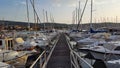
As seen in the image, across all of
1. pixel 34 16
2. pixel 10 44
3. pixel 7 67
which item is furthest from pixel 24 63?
pixel 34 16

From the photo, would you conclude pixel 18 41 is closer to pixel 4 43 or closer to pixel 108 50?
pixel 4 43

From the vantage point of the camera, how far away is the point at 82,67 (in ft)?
47.6

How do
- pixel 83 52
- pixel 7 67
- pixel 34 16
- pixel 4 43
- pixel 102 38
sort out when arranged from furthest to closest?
1. pixel 34 16
2. pixel 102 38
3. pixel 83 52
4. pixel 4 43
5. pixel 7 67

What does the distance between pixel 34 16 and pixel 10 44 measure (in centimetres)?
1565

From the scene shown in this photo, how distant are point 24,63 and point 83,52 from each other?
26.3ft

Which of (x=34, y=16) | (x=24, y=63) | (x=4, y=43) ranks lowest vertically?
(x=24, y=63)

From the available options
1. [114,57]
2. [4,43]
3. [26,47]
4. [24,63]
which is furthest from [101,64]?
[26,47]

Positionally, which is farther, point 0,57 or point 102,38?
point 102,38

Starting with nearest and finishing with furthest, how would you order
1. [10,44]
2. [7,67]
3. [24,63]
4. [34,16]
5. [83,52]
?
[7,67]
[24,63]
[10,44]
[83,52]
[34,16]

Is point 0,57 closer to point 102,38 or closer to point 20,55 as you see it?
point 20,55

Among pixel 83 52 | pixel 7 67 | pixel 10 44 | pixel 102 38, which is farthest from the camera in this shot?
pixel 102 38

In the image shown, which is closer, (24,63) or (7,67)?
(7,67)

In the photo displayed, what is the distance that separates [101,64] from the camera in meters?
14.1

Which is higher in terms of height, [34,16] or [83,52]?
[34,16]
